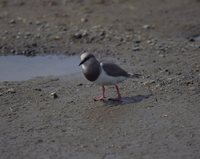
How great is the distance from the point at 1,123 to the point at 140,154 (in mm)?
2055

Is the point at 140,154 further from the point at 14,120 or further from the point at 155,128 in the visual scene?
the point at 14,120

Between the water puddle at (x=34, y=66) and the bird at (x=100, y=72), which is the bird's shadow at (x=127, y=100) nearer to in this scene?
the bird at (x=100, y=72)

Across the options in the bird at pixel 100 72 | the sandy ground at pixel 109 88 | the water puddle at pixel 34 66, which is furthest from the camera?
the water puddle at pixel 34 66

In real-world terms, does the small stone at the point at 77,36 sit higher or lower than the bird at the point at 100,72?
lower

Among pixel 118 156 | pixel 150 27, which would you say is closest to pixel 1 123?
pixel 118 156

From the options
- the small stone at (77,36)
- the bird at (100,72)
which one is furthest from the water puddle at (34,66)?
the bird at (100,72)

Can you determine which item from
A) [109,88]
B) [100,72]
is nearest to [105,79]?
[100,72]

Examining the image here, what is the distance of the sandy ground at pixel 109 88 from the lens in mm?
7301

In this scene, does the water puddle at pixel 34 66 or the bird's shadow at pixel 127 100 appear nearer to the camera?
the bird's shadow at pixel 127 100

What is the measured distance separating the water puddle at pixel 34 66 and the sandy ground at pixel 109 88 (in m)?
0.29

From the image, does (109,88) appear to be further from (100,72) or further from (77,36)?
(77,36)

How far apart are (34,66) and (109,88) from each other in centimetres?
185

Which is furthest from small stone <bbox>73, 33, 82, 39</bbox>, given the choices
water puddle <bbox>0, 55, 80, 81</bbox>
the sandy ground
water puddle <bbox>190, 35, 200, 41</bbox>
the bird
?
the bird

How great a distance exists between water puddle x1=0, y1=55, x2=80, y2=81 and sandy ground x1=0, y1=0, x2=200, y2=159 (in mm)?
292
